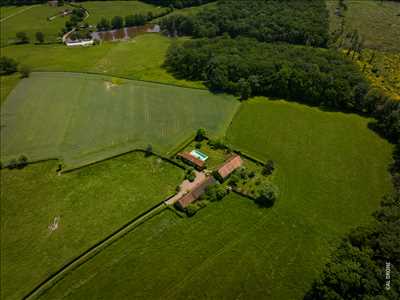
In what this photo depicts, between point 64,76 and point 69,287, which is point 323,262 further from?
point 64,76

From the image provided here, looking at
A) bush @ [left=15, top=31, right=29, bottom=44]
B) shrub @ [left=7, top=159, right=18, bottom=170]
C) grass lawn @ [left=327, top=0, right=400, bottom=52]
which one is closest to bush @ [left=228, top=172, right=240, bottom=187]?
shrub @ [left=7, top=159, right=18, bottom=170]

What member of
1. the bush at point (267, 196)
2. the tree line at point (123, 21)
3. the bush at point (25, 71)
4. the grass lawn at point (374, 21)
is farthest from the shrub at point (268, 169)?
the tree line at point (123, 21)

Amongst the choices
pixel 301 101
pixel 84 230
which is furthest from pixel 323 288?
pixel 301 101

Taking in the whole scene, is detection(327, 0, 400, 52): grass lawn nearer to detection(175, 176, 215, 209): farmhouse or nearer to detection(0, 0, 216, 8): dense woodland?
detection(0, 0, 216, 8): dense woodland

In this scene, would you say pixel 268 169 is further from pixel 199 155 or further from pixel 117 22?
pixel 117 22

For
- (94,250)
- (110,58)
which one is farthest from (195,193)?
(110,58)

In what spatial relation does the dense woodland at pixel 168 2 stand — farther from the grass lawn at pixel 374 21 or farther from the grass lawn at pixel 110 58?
the grass lawn at pixel 374 21
